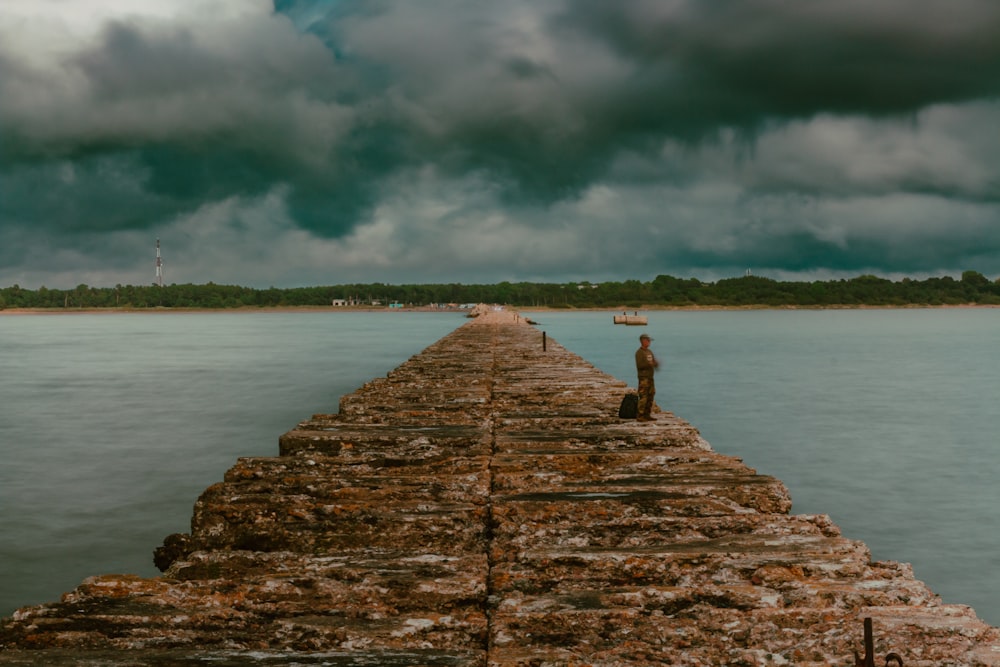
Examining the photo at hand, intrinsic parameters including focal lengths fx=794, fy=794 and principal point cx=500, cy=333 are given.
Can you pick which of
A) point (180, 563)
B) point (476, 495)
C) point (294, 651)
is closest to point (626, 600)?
point (294, 651)

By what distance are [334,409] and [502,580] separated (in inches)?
1059

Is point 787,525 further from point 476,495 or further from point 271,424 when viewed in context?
point 271,424

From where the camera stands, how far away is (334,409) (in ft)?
98.5

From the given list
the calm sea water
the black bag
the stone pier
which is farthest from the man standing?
the calm sea water

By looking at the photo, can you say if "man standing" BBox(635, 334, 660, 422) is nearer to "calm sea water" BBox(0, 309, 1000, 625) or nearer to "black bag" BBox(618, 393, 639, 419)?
"black bag" BBox(618, 393, 639, 419)

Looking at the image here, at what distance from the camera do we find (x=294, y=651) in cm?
324

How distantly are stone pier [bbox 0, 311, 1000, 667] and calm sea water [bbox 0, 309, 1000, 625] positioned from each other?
6.39 metres

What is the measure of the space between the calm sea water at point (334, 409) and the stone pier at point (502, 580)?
639 cm

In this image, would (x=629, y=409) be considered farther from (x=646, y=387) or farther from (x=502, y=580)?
(x=502, y=580)

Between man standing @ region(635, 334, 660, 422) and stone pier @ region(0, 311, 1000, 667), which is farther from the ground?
man standing @ region(635, 334, 660, 422)

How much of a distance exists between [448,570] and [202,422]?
2486cm

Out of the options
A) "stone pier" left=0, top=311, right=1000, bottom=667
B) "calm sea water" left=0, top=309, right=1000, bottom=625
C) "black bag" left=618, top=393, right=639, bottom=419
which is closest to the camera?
"stone pier" left=0, top=311, right=1000, bottom=667

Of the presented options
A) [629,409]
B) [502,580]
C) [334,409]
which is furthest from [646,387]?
[334,409]

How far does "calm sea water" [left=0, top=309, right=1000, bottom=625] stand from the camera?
12.3 meters
